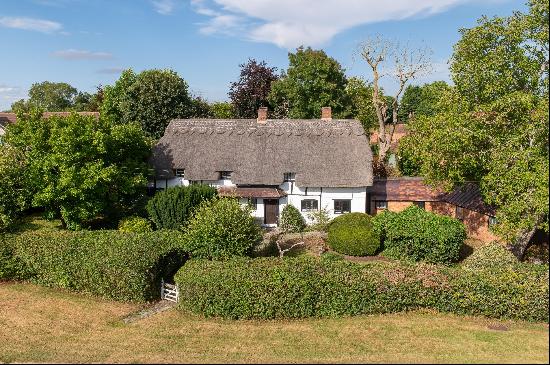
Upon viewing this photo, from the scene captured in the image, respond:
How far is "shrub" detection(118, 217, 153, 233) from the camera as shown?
27188 millimetres

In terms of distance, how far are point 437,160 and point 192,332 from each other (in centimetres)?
1477

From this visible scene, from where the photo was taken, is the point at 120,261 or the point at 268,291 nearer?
the point at 268,291

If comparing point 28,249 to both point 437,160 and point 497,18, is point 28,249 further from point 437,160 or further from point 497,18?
point 497,18

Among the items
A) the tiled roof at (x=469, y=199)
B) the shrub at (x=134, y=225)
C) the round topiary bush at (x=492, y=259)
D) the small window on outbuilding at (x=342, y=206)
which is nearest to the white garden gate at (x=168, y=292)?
the shrub at (x=134, y=225)

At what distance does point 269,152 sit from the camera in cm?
3155

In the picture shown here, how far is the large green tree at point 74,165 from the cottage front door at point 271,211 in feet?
26.9

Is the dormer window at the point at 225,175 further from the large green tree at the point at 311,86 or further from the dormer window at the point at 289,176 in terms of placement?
the large green tree at the point at 311,86

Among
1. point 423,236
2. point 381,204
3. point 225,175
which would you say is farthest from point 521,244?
point 225,175

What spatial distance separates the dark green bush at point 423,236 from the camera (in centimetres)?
2394

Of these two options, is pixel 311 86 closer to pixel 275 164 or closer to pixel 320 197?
pixel 275 164

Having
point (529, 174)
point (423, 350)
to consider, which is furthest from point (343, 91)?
point (423, 350)

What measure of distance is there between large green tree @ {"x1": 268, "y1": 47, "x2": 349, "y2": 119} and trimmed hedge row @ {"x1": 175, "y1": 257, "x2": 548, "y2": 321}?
26096 mm

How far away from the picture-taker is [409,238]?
2483 cm

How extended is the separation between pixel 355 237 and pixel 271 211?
728 cm
